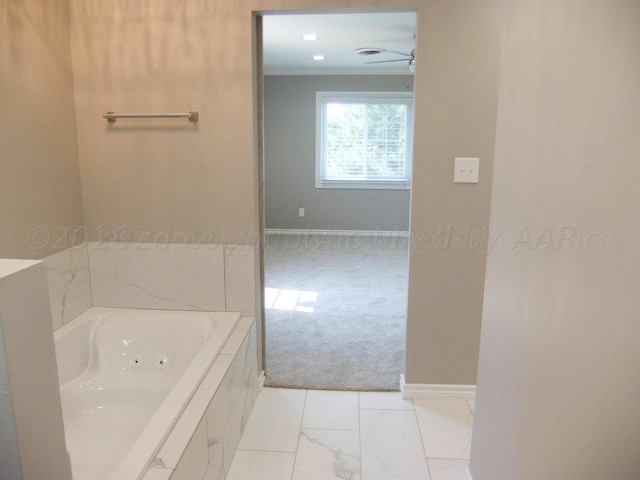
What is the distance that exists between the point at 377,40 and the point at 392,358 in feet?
10.5

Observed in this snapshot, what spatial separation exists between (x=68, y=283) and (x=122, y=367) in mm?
502

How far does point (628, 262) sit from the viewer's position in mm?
992

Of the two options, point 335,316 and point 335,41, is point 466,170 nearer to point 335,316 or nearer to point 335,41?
point 335,316

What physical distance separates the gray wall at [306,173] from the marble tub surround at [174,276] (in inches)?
167

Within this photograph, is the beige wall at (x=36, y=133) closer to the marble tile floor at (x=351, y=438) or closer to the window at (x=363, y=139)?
the marble tile floor at (x=351, y=438)

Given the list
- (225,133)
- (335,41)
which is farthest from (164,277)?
(335,41)

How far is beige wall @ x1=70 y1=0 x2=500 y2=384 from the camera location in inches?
87.0

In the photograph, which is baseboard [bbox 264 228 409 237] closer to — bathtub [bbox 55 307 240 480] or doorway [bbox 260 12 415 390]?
doorway [bbox 260 12 415 390]

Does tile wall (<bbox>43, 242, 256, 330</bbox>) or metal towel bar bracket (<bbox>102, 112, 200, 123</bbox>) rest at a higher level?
metal towel bar bracket (<bbox>102, 112, 200, 123</bbox>)

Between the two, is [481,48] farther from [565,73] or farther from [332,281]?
[332,281]

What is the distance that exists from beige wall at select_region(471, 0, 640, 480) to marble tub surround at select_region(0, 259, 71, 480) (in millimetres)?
1147

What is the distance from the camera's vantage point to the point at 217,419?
1.81m

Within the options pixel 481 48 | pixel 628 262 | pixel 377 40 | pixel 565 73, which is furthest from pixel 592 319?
pixel 377 40

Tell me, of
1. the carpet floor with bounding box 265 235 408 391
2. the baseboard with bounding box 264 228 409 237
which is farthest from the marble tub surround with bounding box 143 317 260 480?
the baseboard with bounding box 264 228 409 237
